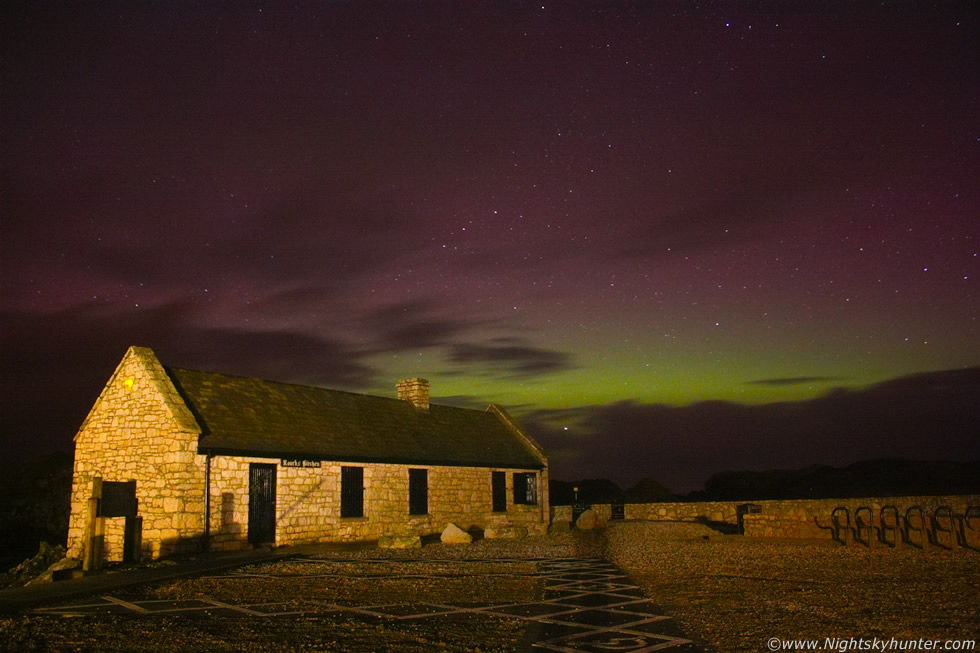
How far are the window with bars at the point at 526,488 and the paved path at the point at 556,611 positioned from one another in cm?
1995

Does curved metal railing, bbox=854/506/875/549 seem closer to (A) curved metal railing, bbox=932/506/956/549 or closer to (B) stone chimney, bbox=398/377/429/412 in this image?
(A) curved metal railing, bbox=932/506/956/549

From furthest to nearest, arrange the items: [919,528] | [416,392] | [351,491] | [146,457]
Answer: [416,392] → [351,491] → [146,457] → [919,528]

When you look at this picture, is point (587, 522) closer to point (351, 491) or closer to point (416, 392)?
point (416, 392)

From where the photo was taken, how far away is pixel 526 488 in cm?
3531

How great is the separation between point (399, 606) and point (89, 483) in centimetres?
1643

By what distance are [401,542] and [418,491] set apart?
6.33m

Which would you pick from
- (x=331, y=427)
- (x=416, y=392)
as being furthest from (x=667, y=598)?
(x=416, y=392)

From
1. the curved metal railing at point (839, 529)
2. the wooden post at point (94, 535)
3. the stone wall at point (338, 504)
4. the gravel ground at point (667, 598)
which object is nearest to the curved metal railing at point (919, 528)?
the gravel ground at point (667, 598)

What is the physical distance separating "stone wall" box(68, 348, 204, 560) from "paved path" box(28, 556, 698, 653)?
7.49 metres

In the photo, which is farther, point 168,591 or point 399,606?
point 168,591

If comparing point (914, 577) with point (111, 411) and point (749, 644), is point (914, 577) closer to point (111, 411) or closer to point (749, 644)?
point (749, 644)

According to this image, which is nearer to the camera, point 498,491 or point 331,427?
point 331,427

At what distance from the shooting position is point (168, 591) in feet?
43.6

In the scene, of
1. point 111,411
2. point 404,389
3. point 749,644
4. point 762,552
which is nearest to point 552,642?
point 749,644
